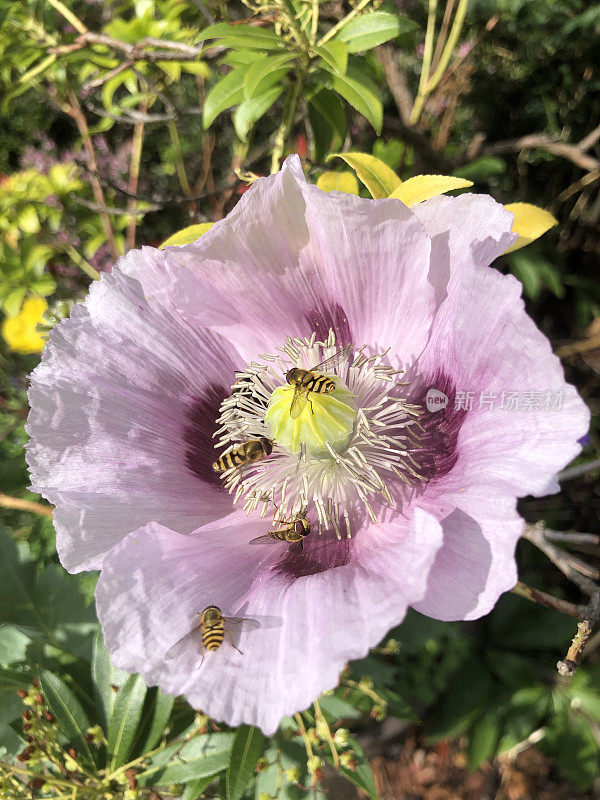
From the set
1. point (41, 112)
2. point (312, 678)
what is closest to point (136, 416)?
point (312, 678)

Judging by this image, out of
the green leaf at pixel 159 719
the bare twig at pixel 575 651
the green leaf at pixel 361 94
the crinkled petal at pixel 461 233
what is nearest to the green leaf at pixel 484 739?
the green leaf at pixel 159 719

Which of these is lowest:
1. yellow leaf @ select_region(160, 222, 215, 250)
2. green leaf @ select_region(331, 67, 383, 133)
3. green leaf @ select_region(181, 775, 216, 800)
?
green leaf @ select_region(181, 775, 216, 800)

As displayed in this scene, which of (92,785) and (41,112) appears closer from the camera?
(92,785)

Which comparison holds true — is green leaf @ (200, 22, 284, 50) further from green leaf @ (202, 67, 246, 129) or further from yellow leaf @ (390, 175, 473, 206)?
yellow leaf @ (390, 175, 473, 206)

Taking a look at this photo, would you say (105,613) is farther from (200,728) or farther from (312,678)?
(200,728)

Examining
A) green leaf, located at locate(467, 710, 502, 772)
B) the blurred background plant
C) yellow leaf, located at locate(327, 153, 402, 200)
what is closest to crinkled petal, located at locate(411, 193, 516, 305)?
yellow leaf, located at locate(327, 153, 402, 200)

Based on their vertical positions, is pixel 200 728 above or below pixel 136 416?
below

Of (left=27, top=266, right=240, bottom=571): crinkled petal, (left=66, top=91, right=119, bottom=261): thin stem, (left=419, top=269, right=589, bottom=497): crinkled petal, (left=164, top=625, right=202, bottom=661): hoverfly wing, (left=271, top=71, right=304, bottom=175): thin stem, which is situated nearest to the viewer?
(left=419, top=269, right=589, bottom=497): crinkled petal
